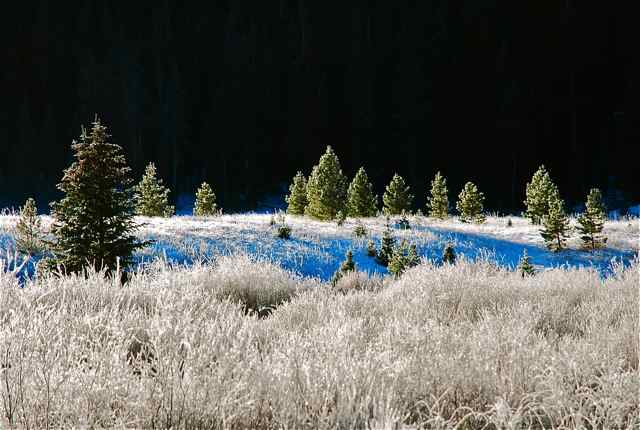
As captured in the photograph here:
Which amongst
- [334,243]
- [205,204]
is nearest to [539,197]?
[334,243]

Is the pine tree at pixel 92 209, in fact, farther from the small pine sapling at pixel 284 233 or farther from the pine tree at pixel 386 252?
the pine tree at pixel 386 252

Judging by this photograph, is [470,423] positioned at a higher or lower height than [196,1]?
lower

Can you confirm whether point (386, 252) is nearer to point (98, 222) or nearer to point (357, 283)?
point (357, 283)

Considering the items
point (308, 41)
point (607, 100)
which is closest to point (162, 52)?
point (308, 41)

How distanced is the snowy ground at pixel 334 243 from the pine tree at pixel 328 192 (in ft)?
11.7

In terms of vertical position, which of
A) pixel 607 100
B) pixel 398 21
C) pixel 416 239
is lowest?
pixel 416 239

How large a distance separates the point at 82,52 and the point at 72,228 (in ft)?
191

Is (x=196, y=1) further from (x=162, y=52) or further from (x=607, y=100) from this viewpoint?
(x=607, y=100)

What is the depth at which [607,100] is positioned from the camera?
165 ft

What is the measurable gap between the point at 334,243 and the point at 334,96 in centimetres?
4547

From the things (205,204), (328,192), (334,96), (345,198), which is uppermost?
(334,96)

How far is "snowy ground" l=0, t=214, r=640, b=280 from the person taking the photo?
39.8 ft

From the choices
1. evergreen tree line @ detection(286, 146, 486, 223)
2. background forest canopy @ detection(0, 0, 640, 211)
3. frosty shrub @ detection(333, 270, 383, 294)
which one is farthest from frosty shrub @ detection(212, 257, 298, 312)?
background forest canopy @ detection(0, 0, 640, 211)

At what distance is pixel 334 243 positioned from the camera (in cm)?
1423
